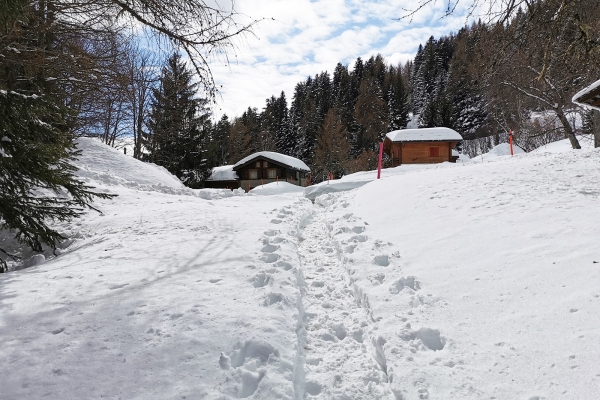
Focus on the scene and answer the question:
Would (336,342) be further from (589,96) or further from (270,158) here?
(270,158)

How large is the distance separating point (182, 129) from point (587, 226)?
1105 inches

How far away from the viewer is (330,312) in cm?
360

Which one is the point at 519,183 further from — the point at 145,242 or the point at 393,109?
the point at 393,109

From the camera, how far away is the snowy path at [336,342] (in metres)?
2.44

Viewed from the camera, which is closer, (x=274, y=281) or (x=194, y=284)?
(x=194, y=284)

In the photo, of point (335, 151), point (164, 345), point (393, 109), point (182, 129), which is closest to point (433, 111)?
point (393, 109)

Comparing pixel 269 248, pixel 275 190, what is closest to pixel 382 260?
pixel 269 248

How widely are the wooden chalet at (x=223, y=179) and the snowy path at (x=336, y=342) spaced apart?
33.8 meters

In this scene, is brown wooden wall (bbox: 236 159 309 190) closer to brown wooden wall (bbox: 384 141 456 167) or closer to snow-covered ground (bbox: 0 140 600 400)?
brown wooden wall (bbox: 384 141 456 167)

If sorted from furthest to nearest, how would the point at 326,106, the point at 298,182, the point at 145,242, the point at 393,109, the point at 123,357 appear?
1. the point at 326,106
2. the point at 393,109
3. the point at 298,182
4. the point at 145,242
5. the point at 123,357

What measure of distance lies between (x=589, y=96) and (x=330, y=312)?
709cm

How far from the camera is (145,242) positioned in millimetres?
5410

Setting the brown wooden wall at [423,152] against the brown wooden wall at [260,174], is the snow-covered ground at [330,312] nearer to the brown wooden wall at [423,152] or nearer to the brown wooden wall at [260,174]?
the brown wooden wall at [423,152]

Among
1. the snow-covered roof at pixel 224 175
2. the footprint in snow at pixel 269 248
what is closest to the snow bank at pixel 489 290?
the footprint in snow at pixel 269 248
